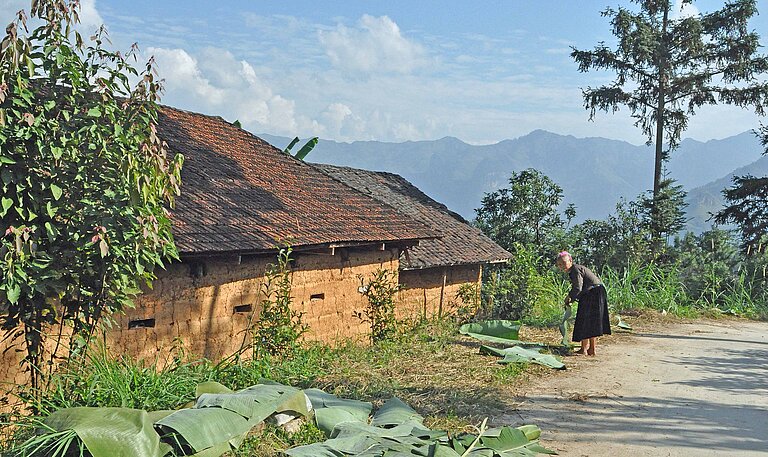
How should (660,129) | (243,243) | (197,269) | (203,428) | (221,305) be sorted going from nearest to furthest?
(203,428), (197,269), (243,243), (221,305), (660,129)

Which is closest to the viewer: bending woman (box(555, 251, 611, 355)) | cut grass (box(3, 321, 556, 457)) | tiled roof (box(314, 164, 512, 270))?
cut grass (box(3, 321, 556, 457))

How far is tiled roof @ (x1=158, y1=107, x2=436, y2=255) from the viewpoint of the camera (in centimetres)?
931

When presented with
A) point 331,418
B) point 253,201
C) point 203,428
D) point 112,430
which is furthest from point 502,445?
point 253,201

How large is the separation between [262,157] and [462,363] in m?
5.40

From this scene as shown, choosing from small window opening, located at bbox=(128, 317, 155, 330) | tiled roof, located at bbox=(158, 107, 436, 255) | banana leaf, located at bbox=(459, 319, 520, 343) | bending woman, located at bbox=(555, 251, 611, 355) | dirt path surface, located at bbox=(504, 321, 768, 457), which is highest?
tiled roof, located at bbox=(158, 107, 436, 255)

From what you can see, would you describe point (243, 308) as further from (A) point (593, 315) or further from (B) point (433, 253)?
(B) point (433, 253)

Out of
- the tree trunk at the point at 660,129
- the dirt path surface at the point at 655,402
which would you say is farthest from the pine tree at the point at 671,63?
the dirt path surface at the point at 655,402

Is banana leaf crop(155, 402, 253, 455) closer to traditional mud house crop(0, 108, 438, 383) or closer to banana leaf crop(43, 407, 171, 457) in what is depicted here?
banana leaf crop(43, 407, 171, 457)

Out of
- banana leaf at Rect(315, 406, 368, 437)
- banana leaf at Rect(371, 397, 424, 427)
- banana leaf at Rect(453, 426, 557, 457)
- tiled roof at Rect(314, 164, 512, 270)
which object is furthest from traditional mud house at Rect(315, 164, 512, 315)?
banana leaf at Rect(453, 426, 557, 457)

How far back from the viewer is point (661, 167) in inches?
1033

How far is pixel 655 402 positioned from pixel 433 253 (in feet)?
28.1

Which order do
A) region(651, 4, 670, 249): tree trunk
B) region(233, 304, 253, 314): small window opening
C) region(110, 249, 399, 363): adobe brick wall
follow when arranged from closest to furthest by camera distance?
region(110, 249, 399, 363): adobe brick wall < region(233, 304, 253, 314): small window opening < region(651, 4, 670, 249): tree trunk

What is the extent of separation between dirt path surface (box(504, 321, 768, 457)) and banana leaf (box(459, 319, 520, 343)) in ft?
4.76

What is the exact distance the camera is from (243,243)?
9.29 metres
